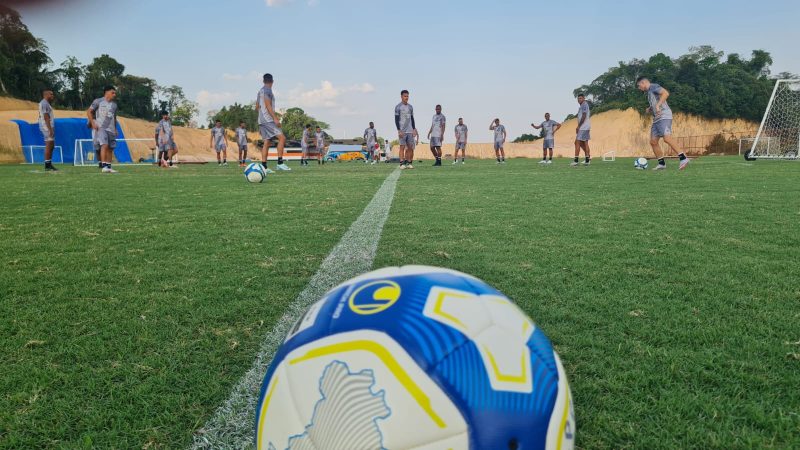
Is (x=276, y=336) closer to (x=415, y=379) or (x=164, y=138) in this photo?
(x=415, y=379)

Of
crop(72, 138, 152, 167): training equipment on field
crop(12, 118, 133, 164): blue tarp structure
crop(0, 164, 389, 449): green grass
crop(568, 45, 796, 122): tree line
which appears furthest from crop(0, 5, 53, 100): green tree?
crop(568, 45, 796, 122): tree line

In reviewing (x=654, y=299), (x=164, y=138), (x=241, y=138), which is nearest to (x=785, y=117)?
(x=654, y=299)

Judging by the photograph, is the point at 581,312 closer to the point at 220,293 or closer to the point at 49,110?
the point at 220,293

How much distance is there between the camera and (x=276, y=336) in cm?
209

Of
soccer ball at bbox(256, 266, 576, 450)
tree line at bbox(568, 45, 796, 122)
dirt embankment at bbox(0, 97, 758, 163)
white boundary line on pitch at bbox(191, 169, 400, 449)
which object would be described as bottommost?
white boundary line on pitch at bbox(191, 169, 400, 449)

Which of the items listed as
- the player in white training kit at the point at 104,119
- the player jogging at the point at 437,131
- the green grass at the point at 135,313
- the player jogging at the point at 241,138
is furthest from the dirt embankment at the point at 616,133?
the green grass at the point at 135,313

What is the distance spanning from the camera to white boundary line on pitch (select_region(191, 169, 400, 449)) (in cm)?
146

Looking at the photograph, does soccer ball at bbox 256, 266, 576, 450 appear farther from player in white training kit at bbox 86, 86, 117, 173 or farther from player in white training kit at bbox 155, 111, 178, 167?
player in white training kit at bbox 155, 111, 178, 167

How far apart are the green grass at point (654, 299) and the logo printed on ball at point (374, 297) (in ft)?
2.40

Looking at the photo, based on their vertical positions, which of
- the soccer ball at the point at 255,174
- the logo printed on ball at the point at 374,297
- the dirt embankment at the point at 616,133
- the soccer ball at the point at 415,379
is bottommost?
the soccer ball at the point at 415,379

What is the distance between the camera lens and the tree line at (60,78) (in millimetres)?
49000

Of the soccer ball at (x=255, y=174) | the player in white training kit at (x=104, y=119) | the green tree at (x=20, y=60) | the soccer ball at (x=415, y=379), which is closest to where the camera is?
the soccer ball at (x=415, y=379)

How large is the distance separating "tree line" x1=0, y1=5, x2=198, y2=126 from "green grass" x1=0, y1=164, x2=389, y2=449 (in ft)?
181

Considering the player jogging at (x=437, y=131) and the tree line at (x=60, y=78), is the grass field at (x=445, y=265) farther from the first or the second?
the tree line at (x=60, y=78)
